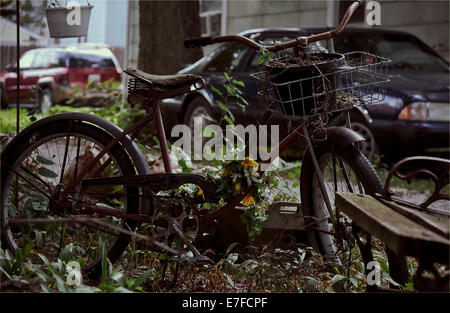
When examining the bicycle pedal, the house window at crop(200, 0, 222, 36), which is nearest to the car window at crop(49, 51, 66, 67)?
the house window at crop(200, 0, 222, 36)

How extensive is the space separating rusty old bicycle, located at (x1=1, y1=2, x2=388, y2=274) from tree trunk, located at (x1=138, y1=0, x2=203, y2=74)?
522cm

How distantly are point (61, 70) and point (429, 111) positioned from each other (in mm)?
11882

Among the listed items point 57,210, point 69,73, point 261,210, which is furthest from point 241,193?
point 69,73

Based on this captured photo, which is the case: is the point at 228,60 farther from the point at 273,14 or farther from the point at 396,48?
the point at 273,14

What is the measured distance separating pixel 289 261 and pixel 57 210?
1.15 m

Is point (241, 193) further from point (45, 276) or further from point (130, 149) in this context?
point (45, 276)

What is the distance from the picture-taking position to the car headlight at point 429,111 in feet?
25.5

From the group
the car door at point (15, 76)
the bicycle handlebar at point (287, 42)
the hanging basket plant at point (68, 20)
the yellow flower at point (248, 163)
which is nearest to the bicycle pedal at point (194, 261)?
the yellow flower at point (248, 163)

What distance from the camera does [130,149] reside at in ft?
13.0

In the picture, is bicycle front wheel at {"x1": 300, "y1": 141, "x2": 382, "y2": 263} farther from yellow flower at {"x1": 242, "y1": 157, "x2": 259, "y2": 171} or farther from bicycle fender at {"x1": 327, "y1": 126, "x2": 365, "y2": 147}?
yellow flower at {"x1": 242, "y1": 157, "x2": 259, "y2": 171}

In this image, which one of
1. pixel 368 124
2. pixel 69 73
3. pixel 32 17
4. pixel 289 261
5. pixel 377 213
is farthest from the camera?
pixel 32 17

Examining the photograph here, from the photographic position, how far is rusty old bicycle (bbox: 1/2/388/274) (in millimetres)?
3820

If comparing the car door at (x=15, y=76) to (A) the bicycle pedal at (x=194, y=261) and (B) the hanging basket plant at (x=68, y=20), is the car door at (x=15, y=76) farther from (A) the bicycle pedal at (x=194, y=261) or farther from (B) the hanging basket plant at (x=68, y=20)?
(A) the bicycle pedal at (x=194, y=261)

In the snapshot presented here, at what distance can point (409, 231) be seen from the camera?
2.64 meters
